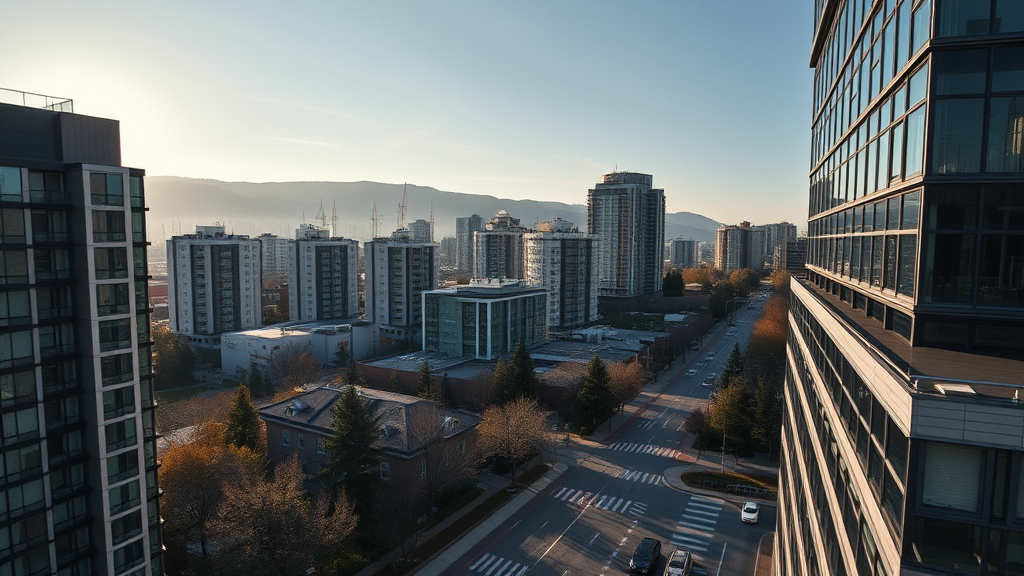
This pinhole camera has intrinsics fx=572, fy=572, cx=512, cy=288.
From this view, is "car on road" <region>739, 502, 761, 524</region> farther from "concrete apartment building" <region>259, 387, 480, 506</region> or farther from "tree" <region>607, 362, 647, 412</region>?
"tree" <region>607, 362, 647, 412</region>

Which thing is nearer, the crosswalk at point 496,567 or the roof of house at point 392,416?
the crosswalk at point 496,567

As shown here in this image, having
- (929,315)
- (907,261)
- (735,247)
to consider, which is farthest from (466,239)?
(929,315)

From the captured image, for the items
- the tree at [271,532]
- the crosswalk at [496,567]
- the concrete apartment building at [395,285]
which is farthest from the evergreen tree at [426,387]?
the concrete apartment building at [395,285]

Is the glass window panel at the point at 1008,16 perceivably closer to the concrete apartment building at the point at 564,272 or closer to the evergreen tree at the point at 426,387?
the evergreen tree at the point at 426,387

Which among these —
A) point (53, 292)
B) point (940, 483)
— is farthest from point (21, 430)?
point (940, 483)

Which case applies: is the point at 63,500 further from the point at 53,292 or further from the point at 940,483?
the point at 940,483

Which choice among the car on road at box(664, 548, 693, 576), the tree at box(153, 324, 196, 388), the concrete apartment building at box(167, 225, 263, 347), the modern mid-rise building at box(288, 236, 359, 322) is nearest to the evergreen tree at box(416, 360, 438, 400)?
the car on road at box(664, 548, 693, 576)
